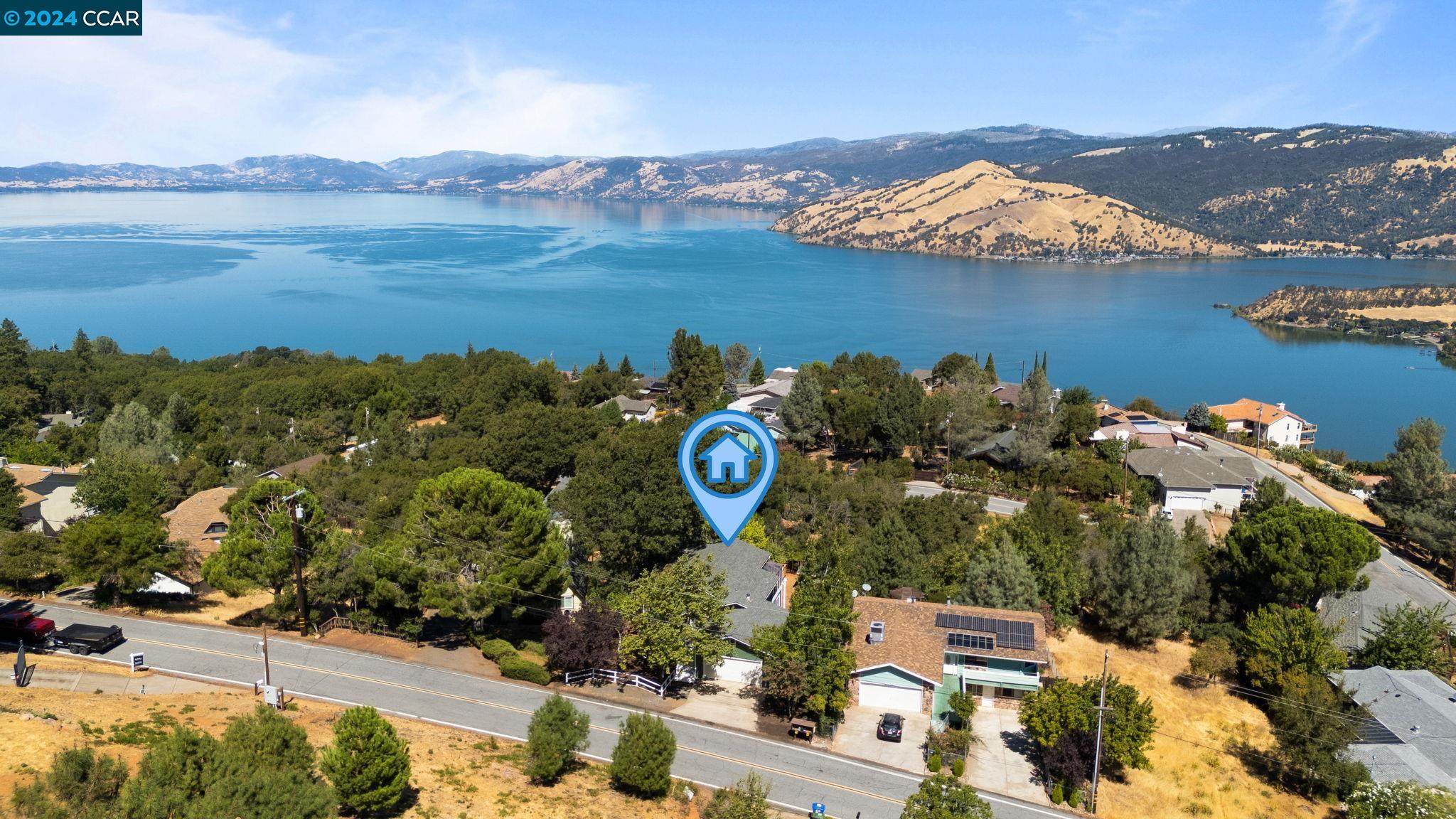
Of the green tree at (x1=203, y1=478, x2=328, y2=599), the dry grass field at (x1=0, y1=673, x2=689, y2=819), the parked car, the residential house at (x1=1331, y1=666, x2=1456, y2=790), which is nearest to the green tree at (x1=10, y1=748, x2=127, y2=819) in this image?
the dry grass field at (x1=0, y1=673, x2=689, y2=819)

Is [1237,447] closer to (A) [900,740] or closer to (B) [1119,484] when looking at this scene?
(B) [1119,484]

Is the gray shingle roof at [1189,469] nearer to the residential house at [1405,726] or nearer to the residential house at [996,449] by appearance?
the residential house at [996,449]

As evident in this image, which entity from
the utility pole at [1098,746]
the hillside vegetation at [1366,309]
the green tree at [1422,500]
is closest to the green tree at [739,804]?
the utility pole at [1098,746]

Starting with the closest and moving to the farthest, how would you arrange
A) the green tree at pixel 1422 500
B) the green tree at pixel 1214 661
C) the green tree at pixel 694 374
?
1. the green tree at pixel 1214 661
2. the green tree at pixel 1422 500
3. the green tree at pixel 694 374

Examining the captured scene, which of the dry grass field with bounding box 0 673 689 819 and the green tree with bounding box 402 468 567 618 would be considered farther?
the green tree with bounding box 402 468 567 618

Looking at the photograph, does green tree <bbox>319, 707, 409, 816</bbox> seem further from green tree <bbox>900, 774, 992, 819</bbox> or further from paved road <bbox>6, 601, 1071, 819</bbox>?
green tree <bbox>900, 774, 992, 819</bbox>

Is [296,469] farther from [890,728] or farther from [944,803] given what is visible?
[944,803]

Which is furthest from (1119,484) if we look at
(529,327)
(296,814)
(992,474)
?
(529,327)
